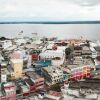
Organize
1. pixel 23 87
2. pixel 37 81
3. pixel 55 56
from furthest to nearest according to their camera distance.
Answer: pixel 55 56 < pixel 37 81 < pixel 23 87

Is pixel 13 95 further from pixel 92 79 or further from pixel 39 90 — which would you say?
pixel 92 79

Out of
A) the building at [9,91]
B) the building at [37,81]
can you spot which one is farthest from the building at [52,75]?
the building at [9,91]

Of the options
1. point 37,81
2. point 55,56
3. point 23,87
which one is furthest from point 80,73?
point 55,56

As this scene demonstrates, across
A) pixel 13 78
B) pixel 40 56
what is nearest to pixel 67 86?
pixel 13 78

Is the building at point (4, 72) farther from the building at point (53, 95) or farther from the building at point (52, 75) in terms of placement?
the building at point (53, 95)

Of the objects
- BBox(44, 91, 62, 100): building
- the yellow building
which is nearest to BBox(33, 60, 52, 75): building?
the yellow building

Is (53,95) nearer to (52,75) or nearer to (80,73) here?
(52,75)

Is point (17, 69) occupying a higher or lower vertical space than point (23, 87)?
higher

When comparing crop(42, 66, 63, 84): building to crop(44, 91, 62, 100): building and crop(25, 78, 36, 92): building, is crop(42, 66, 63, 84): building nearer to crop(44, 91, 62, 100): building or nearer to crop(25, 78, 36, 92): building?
crop(25, 78, 36, 92): building
